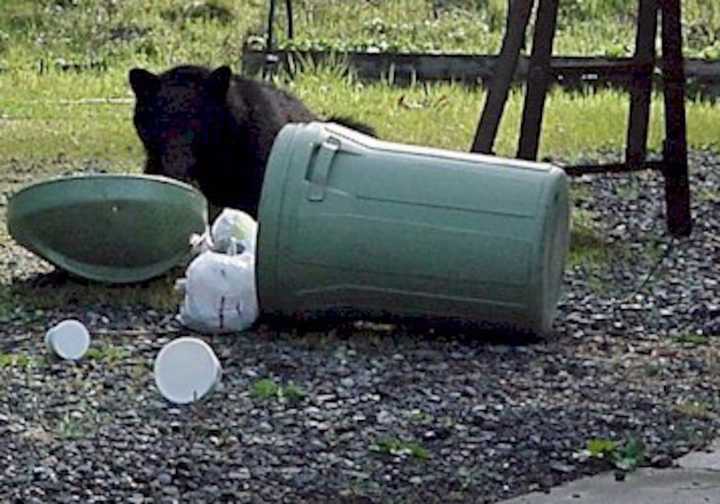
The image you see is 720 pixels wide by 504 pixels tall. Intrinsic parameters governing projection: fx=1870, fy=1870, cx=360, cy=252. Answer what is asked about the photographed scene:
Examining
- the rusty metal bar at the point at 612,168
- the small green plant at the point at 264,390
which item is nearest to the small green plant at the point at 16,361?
the small green plant at the point at 264,390

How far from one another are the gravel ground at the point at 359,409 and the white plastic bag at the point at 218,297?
2.8 inches

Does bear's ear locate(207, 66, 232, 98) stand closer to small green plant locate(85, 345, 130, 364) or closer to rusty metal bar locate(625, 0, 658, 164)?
rusty metal bar locate(625, 0, 658, 164)

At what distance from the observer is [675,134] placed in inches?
333

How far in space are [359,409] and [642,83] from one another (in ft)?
13.2

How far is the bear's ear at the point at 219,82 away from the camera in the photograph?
8.62 metres

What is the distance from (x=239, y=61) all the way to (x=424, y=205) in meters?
10.4

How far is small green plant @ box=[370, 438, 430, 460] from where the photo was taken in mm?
5004

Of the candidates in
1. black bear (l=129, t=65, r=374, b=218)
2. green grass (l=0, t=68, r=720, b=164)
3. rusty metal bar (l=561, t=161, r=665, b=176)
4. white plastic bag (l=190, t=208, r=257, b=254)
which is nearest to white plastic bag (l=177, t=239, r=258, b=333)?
white plastic bag (l=190, t=208, r=257, b=254)

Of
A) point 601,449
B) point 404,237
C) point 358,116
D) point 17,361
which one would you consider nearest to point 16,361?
point 17,361

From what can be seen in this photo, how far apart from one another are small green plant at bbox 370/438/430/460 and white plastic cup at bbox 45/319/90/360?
1276mm

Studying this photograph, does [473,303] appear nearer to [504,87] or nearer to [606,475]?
[606,475]

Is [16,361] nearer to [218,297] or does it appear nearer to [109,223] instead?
[218,297]

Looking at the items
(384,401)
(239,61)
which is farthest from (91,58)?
(384,401)

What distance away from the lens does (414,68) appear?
52.1 ft
